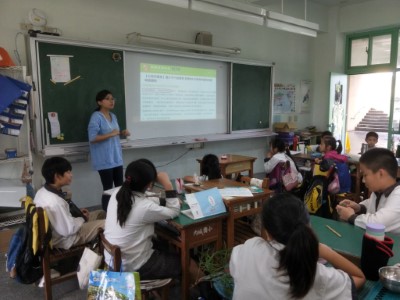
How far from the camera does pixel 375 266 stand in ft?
4.10

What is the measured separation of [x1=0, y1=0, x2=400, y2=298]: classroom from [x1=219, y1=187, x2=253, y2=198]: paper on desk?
1.94m

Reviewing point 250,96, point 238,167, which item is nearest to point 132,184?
point 238,167

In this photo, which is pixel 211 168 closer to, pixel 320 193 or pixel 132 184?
pixel 320 193

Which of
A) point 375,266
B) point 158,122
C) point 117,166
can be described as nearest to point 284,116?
point 158,122

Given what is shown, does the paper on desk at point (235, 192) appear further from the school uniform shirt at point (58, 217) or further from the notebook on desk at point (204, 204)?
the school uniform shirt at point (58, 217)

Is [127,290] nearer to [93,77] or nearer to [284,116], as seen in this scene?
[93,77]

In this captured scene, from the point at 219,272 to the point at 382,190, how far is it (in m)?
0.99

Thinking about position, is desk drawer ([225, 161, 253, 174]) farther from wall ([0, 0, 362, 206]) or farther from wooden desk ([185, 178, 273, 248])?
wooden desk ([185, 178, 273, 248])

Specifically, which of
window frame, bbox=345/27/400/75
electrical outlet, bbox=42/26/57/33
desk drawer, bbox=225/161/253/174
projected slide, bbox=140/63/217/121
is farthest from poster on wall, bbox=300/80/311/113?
electrical outlet, bbox=42/26/57/33

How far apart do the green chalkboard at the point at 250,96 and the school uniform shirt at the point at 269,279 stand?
14.4 feet

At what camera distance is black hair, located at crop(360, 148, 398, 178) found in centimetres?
171

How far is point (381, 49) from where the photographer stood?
626 centimetres

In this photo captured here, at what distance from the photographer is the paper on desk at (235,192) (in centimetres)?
233

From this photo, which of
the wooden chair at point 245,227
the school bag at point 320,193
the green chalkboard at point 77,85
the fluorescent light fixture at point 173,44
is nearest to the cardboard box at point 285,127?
the fluorescent light fixture at point 173,44
